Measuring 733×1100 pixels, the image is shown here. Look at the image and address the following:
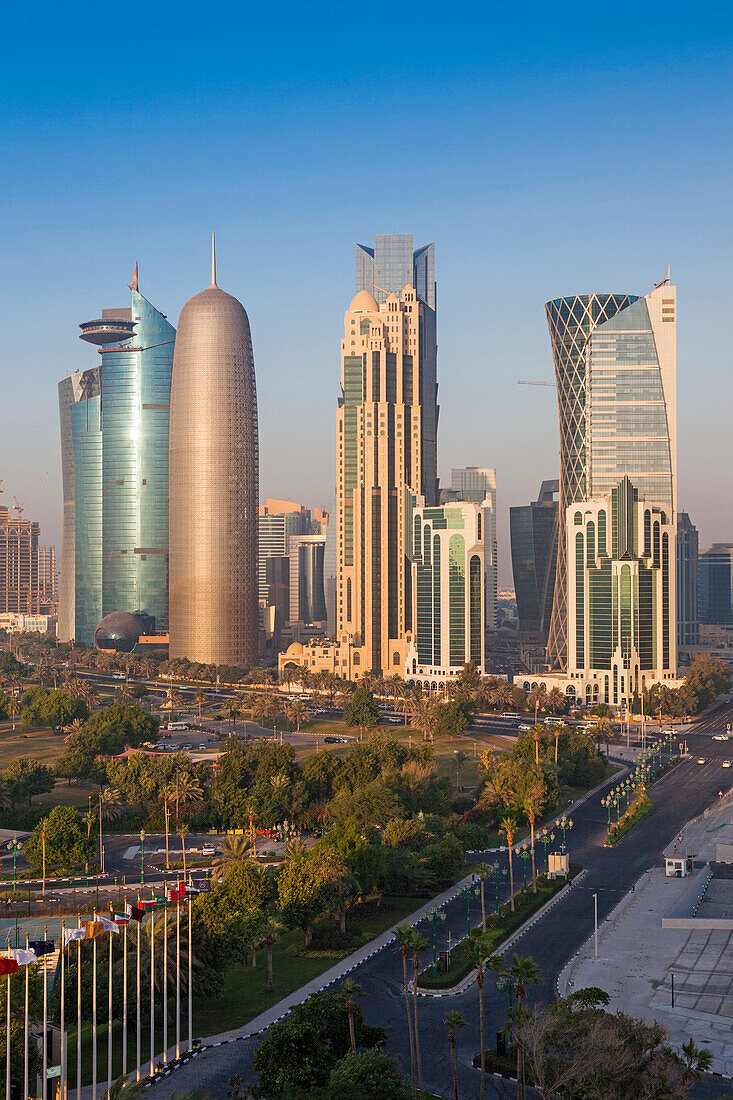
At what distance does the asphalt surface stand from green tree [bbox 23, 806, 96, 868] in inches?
1393

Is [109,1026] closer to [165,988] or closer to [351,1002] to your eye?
[165,988]

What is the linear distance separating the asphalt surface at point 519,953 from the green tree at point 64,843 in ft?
116

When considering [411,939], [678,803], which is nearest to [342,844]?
[411,939]

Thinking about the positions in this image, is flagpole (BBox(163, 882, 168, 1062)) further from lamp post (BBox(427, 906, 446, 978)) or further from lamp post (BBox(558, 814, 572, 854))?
lamp post (BBox(558, 814, 572, 854))

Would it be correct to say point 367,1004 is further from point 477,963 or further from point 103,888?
point 103,888

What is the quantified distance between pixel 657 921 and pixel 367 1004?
98.4ft

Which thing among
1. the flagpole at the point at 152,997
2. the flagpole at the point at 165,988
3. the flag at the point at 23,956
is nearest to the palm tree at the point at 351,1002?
the flagpole at the point at 165,988

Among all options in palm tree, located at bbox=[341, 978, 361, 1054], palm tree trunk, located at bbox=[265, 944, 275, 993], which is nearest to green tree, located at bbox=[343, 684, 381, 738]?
palm tree trunk, located at bbox=[265, 944, 275, 993]

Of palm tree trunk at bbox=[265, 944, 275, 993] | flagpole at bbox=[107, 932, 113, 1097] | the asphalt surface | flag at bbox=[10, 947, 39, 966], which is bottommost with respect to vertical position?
the asphalt surface

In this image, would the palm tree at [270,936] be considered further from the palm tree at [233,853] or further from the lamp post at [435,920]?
the palm tree at [233,853]

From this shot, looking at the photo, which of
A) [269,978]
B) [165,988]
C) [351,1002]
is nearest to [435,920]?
[269,978]

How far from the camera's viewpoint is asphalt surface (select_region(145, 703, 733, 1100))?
63.7 meters

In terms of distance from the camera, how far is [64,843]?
353 feet

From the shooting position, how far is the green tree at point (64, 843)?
107m
